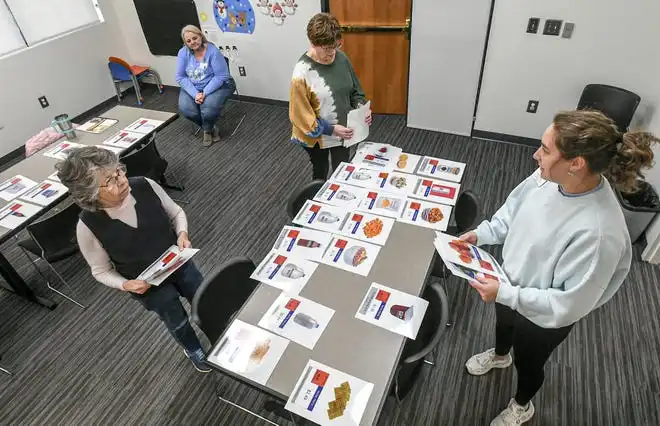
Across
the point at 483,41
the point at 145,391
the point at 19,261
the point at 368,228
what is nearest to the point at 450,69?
the point at 483,41

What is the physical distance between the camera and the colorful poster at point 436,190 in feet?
7.61

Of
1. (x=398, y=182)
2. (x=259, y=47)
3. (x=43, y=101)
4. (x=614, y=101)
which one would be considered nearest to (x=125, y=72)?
(x=43, y=101)

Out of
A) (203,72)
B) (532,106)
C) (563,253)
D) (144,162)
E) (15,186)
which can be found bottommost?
(532,106)

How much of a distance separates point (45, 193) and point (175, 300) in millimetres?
1467

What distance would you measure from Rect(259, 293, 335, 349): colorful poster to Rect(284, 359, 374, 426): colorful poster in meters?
0.13

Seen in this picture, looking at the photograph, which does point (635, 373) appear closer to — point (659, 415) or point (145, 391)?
point (659, 415)

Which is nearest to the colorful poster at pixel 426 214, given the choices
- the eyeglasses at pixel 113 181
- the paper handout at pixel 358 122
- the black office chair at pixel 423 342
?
the black office chair at pixel 423 342

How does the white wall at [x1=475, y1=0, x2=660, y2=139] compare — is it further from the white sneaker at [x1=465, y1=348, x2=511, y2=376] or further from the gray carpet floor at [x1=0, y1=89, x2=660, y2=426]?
the white sneaker at [x1=465, y1=348, x2=511, y2=376]

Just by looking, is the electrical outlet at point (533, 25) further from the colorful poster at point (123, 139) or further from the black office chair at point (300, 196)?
the colorful poster at point (123, 139)

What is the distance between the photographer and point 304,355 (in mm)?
1625

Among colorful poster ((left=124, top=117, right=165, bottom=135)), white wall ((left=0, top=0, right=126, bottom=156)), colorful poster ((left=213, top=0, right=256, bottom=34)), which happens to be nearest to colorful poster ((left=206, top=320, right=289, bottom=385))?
colorful poster ((left=124, top=117, right=165, bottom=135))

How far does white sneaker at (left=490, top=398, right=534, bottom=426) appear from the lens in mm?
2053

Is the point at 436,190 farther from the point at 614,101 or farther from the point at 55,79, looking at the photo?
the point at 55,79

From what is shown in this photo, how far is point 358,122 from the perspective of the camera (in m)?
2.65
